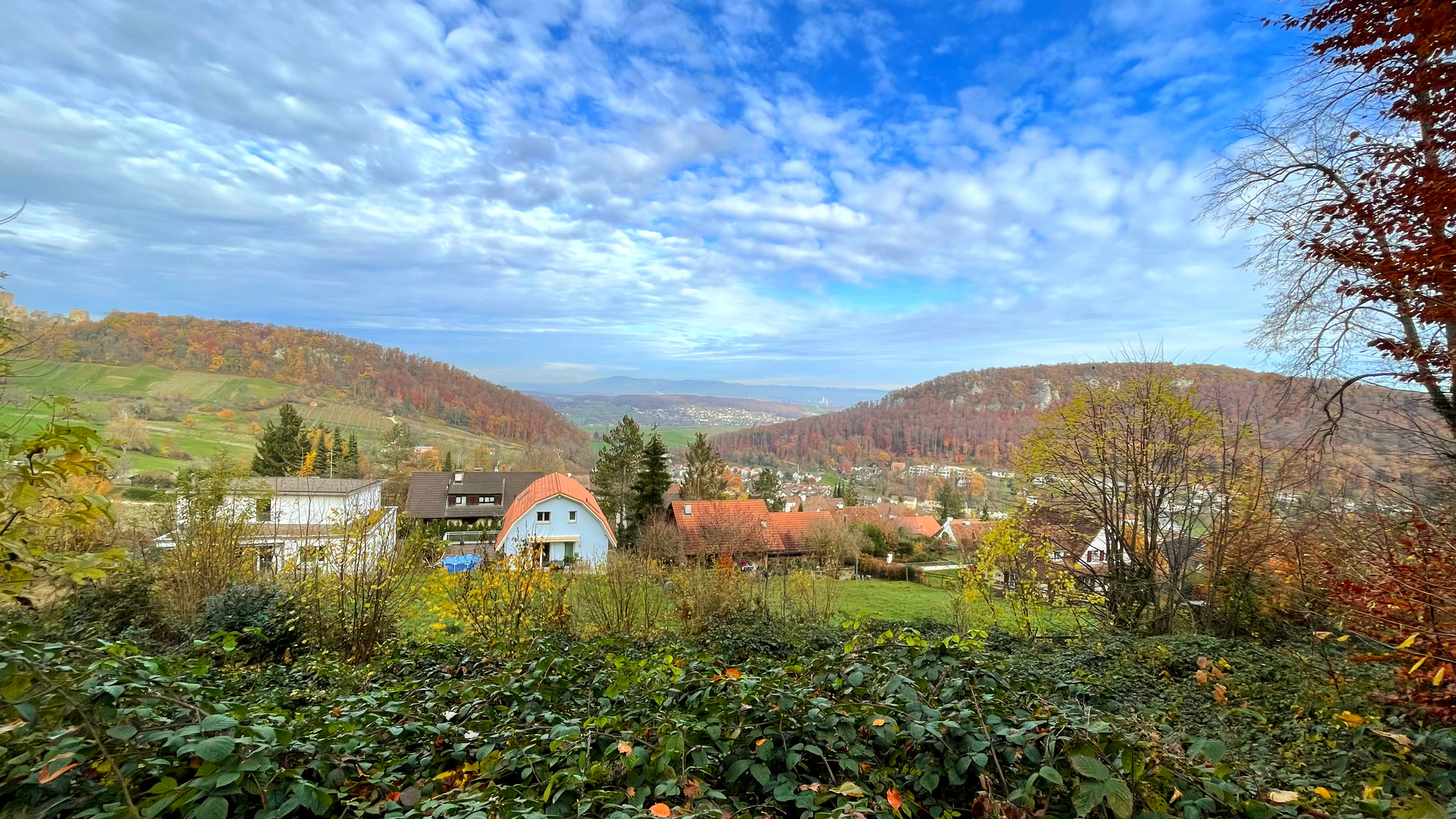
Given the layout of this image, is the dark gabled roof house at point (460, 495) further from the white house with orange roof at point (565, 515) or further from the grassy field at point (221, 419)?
the grassy field at point (221, 419)

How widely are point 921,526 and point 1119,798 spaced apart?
39349mm

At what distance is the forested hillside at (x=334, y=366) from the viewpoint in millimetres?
37875

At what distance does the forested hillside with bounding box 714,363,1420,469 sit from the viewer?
7285 millimetres

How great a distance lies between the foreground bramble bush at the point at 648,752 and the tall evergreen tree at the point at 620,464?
102 feet

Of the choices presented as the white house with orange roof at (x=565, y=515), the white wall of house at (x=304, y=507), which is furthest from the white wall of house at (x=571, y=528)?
the white wall of house at (x=304, y=507)

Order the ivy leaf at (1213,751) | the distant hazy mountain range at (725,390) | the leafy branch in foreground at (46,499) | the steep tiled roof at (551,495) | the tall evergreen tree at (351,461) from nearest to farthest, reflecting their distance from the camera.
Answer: the ivy leaf at (1213,751) → the leafy branch in foreground at (46,499) → the steep tiled roof at (551,495) → the tall evergreen tree at (351,461) → the distant hazy mountain range at (725,390)

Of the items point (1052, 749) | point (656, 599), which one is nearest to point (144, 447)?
point (656, 599)

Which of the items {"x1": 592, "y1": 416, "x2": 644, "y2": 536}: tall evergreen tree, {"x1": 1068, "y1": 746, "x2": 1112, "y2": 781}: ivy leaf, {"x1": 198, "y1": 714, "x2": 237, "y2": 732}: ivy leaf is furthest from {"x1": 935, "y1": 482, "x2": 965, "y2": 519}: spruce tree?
{"x1": 198, "y1": 714, "x2": 237, "y2": 732}: ivy leaf

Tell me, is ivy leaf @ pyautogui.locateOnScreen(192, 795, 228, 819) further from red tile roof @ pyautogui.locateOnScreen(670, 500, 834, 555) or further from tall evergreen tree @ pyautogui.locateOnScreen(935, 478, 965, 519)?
tall evergreen tree @ pyautogui.locateOnScreen(935, 478, 965, 519)

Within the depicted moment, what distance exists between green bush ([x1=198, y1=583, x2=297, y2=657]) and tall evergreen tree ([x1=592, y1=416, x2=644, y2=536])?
25.5 meters

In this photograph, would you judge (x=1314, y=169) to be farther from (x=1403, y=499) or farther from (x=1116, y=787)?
(x=1116, y=787)

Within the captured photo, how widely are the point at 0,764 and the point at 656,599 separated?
822 cm

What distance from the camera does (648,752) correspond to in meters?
1.69

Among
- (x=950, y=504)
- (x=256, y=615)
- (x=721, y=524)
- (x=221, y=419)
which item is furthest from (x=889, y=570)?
(x=221, y=419)
